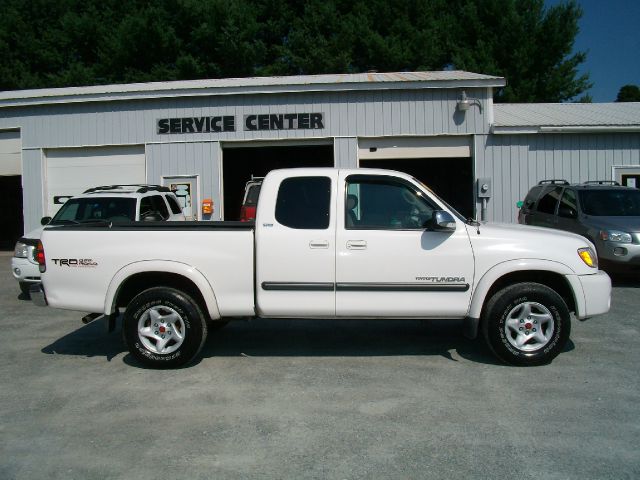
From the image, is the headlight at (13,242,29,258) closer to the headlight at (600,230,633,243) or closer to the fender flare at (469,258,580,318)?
the fender flare at (469,258,580,318)

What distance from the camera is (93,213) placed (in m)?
10.9

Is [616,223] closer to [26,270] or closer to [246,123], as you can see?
[246,123]

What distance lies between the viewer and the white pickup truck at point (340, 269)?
6.17 metres

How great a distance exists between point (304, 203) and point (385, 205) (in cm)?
80

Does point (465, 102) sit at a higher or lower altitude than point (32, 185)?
higher

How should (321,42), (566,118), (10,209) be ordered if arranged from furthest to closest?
1. (321,42)
2. (10,209)
3. (566,118)

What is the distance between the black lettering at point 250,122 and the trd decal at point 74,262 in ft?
33.8

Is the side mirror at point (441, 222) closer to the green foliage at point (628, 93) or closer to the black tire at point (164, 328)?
the black tire at point (164, 328)

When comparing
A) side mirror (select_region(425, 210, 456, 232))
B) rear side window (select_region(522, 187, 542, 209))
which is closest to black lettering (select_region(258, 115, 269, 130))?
rear side window (select_region(522, 187, 542, 209))

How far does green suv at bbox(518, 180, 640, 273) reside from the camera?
1066 centimetres

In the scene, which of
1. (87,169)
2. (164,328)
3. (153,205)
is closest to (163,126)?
(87,169)

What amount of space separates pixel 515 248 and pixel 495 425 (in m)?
1.98

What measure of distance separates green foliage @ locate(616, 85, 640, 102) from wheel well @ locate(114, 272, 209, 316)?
5028 centimetres

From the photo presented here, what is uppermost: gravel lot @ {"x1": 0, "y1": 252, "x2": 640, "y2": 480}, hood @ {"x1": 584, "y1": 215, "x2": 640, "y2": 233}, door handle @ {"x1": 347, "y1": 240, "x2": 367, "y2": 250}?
hood @ {"x1": 584, "y1": 215, "x2": 640, "y2": 233}
